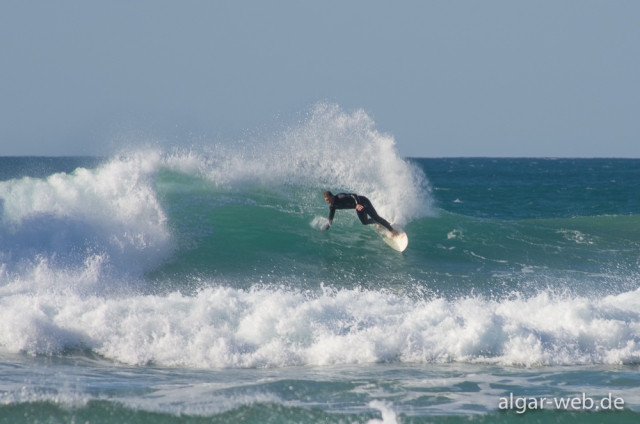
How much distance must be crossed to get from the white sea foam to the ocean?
2 cm

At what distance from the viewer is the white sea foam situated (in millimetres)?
6941

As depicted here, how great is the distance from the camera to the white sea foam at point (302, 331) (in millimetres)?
6941

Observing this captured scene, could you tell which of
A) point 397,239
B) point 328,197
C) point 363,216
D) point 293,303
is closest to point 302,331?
point 293,303

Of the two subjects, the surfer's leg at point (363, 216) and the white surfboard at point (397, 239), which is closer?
the surfer's leg at point (363, 216)

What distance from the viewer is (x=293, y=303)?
Answer: 7.88 m

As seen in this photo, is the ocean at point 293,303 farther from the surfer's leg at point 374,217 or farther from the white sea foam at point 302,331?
the surfer's leg at point 374,217

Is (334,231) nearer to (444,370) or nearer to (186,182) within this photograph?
(186,182)

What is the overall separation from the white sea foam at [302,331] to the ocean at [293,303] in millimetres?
24

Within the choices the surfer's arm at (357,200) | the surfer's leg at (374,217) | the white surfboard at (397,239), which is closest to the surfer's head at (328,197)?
the surfer's arm at (357,200)

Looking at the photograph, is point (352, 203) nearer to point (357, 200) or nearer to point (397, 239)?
point (357, 200)

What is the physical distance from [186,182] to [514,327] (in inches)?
369

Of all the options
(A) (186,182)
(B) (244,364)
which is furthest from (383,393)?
(A) (186,182)

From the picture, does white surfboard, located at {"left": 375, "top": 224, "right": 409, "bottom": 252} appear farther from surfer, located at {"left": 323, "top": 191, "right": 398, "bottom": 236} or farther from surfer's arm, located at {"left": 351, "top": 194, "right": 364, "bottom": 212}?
surfer's arm, located at {"left": 351, "top": 194, "right": 364, "bottom": 212}

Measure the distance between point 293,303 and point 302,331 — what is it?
2.04 ft
